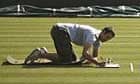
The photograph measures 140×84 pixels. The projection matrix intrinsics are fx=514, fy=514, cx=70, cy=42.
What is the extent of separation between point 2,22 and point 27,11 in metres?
2.00

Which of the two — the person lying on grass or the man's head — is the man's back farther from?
the man's head

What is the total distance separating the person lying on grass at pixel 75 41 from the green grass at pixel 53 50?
21cm

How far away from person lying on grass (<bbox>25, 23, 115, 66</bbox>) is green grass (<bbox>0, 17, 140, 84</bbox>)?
21 centimetres

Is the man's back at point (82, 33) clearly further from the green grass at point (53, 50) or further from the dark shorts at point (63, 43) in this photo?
the green grass at point (53, 50)

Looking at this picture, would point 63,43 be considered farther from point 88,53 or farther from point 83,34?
point 88,53

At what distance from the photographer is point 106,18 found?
16.5 m

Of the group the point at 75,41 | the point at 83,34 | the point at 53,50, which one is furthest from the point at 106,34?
the point at 53,50

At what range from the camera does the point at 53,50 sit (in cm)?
1077

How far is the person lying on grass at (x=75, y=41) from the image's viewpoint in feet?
27.3

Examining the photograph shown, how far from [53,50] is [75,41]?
219cm

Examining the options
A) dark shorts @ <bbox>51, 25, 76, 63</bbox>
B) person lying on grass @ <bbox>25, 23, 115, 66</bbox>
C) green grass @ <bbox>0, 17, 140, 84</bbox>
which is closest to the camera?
green grass @ <bbox>0, 17, 140, 84</bbox>


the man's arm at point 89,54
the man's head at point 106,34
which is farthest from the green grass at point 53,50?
the man's head at point 106,34

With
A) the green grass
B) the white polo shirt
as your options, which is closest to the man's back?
the white polo shirt

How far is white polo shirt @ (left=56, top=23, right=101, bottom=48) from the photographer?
835 centimetres
